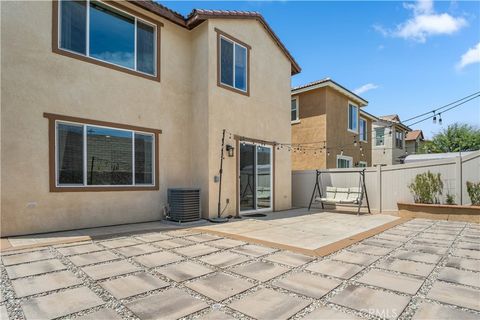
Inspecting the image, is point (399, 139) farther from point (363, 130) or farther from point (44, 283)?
point (44, 283)

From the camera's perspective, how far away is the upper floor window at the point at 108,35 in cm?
663

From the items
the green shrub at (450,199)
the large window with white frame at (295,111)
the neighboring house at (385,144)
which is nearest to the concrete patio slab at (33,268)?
the green shrub at (450,199)

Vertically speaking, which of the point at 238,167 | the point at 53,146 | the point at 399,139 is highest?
the point at 399,139

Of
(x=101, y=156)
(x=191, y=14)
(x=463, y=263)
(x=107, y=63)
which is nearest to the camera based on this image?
(x=463, y=263)

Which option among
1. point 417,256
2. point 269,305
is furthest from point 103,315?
point 417,256

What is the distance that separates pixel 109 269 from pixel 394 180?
Result: 30.9ft

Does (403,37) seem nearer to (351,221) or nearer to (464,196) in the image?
(464,196)

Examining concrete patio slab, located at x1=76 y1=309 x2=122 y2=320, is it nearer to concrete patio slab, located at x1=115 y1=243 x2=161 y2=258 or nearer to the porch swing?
concrete patio slab, located at x1=115 y1=243 x2=161 y2=258

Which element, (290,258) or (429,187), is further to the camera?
(429,187)

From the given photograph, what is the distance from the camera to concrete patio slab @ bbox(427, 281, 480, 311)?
114 inches

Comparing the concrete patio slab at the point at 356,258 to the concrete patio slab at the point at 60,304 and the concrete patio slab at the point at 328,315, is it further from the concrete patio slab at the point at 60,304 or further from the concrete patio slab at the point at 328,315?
the concrete patio slab at the point at 60,304

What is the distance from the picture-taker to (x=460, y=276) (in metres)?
3.67

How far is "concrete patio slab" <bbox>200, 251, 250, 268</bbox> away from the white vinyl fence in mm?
7529

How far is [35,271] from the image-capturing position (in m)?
3.80
